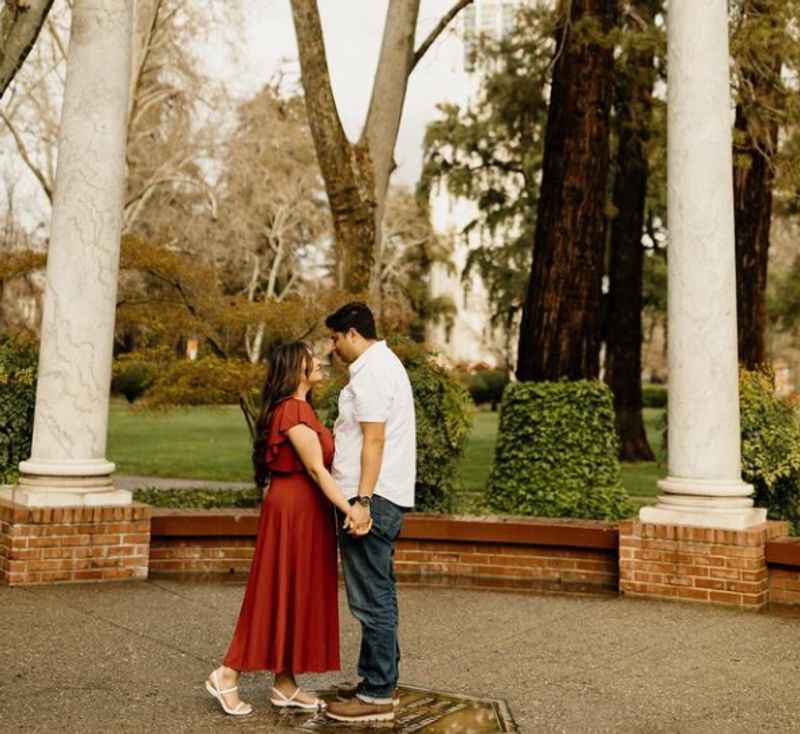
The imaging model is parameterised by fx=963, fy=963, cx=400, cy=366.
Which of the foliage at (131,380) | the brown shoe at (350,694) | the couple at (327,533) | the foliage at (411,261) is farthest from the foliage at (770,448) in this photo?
the foliage at (411,261)

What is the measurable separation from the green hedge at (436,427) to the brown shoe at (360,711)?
187 inches

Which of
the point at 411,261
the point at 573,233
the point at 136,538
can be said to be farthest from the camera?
the point at 411,261

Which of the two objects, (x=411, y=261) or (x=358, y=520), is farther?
(x=411, y=261)

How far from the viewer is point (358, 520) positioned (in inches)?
167

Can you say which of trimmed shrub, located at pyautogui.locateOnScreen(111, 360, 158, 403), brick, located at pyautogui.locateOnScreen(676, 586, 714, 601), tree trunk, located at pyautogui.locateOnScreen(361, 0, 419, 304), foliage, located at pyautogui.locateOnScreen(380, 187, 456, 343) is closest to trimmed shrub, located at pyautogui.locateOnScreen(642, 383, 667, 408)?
foliage, located at pyautogui.locateOnScreen(380, 187, 456, 343)

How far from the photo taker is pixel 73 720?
4246 millimetres

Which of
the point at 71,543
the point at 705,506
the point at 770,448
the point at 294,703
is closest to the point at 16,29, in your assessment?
the point at 71,543

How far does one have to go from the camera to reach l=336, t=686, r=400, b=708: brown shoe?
181 inches

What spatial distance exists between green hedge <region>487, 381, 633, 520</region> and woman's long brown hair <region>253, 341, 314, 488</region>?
5268 millimetres

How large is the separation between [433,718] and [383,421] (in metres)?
1.40

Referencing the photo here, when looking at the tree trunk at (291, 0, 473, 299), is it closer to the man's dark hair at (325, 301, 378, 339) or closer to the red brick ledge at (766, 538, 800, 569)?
the red brick ledge at (766, 538, 800, 569)

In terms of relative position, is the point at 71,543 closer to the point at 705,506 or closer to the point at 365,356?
the point at 365,356

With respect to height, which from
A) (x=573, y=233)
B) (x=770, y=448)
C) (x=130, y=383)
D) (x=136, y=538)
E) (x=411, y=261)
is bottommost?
(x=136, y=538)

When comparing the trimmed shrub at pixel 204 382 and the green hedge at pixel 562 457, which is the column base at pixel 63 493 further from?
the green hedge at pixel 562 457
